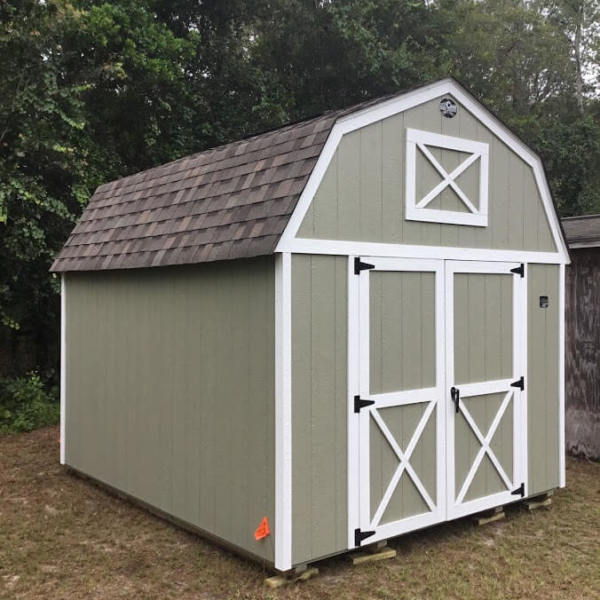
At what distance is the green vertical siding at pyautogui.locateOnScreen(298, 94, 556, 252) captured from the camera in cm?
414

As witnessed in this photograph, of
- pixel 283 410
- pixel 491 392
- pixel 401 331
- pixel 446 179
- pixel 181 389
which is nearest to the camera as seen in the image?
pixel 283 410

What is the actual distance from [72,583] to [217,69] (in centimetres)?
1247

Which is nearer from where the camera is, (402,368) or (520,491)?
(402,368)

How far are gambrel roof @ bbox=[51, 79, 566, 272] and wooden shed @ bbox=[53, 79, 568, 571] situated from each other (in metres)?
0.02

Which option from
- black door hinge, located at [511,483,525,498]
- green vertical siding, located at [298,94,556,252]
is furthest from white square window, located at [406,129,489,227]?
black door hinge, located at [511,483,525,498]

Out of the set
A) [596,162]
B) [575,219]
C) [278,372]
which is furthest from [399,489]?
[596,162]

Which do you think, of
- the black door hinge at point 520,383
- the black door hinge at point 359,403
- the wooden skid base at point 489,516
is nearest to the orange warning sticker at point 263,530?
the black door hinge at point 359,403

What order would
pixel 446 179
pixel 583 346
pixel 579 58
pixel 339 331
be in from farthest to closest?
pixel 579 58, pixel 583 346, pixel 446 179, pixel 339 331

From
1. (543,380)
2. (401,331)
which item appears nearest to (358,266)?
(401,331)

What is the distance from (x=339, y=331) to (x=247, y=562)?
65.6 inches

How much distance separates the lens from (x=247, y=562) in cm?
422

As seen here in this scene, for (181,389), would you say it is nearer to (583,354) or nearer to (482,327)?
(482,327)

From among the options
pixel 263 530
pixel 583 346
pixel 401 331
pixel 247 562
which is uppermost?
pixel 401 331

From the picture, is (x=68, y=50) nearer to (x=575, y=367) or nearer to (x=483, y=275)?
(x=483, y=275)
